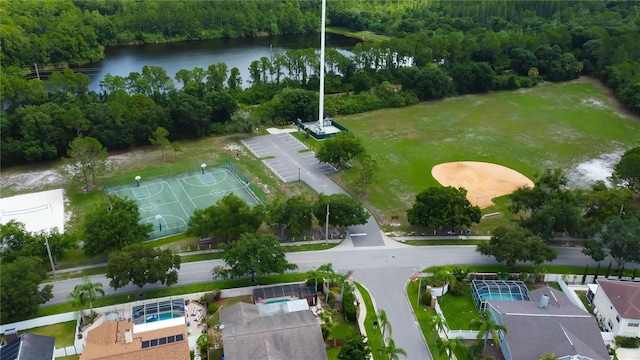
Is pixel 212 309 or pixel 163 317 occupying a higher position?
pixel 163 317

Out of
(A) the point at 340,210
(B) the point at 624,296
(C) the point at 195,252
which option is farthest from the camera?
(A) the point at 340,210

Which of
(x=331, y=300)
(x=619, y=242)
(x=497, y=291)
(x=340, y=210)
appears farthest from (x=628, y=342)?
(x=340, y=210)

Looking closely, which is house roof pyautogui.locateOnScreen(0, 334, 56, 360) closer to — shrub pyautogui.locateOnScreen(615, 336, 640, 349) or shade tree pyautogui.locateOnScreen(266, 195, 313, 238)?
shade tree pyautogui.locateOnScreen(266, 195, 313, 238)

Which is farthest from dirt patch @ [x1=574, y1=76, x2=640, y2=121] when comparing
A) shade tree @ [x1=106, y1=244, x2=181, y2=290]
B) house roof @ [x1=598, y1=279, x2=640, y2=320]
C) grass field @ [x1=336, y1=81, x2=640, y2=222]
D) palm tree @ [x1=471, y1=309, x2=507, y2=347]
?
shade tree @ [x1=106, y1=244, x2=181, y2=290]

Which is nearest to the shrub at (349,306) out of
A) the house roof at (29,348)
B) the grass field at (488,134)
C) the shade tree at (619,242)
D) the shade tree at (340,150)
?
the grass field at (488,134)

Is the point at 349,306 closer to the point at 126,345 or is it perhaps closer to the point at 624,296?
the point at 126,345

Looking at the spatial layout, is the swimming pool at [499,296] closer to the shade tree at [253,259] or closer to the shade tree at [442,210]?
the shade tree at [442,210]

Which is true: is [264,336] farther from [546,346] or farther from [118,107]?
[118,107]
